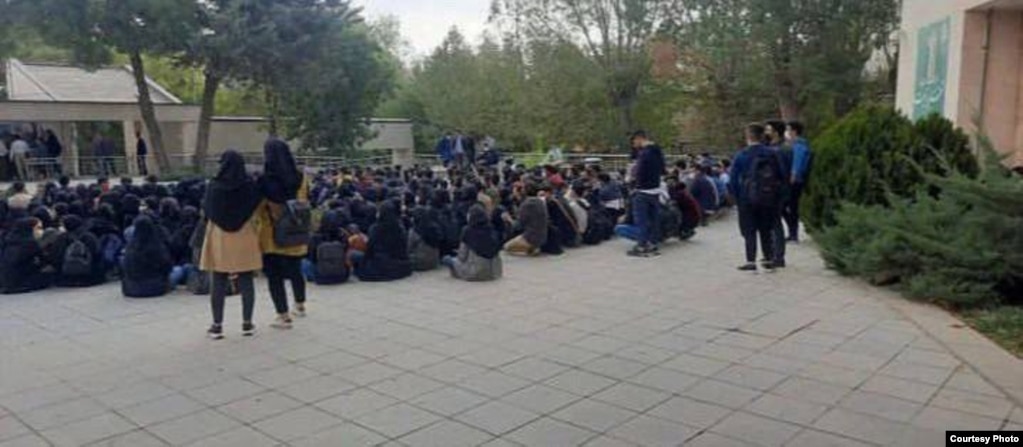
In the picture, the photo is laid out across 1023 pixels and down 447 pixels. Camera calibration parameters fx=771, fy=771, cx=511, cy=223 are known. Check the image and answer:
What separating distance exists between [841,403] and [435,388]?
7.73 feet

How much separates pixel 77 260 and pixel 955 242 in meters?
8.16

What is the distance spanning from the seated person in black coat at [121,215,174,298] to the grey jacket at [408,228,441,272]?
244cm

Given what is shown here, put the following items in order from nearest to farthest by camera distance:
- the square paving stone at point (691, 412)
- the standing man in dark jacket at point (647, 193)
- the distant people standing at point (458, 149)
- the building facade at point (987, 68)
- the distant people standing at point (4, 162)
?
the square paving stone at point (691, 412) → the standing man in dark jacket at point (647, 193) → the building facade at point (987, 68) → the distant people standing at point (458, 149) → the distant people standing at point (4, 162)

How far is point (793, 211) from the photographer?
10039 mm

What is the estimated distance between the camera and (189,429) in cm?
412

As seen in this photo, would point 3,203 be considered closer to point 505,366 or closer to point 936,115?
point 505,366

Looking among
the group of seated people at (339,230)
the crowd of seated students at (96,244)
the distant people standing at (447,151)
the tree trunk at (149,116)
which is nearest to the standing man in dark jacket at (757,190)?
the group of seated people at (339,230)

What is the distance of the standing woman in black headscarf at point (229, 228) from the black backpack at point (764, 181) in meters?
4.85

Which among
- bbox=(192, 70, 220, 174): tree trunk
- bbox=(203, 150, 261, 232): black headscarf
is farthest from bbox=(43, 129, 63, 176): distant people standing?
bbox=(203, 150, 261, 232): black headscarf

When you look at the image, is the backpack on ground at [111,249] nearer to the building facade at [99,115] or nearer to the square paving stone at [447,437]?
the square paving stone at [447,437]

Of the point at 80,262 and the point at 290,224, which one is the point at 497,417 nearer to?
the point at 290,224

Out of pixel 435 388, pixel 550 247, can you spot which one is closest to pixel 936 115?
pixel 550 247

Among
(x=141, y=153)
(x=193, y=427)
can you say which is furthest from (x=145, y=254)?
(x=141, y=153)

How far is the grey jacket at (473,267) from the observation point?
26.3ft
